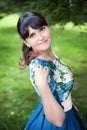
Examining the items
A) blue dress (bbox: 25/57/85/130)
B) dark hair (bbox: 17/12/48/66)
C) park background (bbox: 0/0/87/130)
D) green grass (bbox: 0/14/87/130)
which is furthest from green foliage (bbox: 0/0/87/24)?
dark hair (bbox: 17/12/48/66)

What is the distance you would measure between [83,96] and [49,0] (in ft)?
5.19

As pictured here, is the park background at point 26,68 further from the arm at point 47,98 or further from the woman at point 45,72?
the arm at point 47,98

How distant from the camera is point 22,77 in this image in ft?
21.1

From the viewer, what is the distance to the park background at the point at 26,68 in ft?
15.5

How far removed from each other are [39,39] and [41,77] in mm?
281

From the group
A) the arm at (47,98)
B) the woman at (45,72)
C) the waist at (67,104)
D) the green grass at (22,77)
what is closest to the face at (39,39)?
the woman at (45,72)

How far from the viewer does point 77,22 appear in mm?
4664

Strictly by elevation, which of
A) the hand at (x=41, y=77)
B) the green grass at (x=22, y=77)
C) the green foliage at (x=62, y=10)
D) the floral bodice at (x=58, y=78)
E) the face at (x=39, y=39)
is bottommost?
the green grass at (x=22, y=77)

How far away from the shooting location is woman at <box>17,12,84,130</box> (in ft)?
7.59

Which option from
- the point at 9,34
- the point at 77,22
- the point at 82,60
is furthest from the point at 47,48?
the point at 9,34

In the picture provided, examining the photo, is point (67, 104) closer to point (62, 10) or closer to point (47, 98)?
point (47, 98)

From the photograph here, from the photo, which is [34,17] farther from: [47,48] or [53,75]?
[53,75]

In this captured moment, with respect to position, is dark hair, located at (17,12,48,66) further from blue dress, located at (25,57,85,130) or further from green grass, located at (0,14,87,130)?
green grass, located at (0,14,87,130)

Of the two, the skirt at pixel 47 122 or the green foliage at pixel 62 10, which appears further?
the green foliage at pixel 62 10
